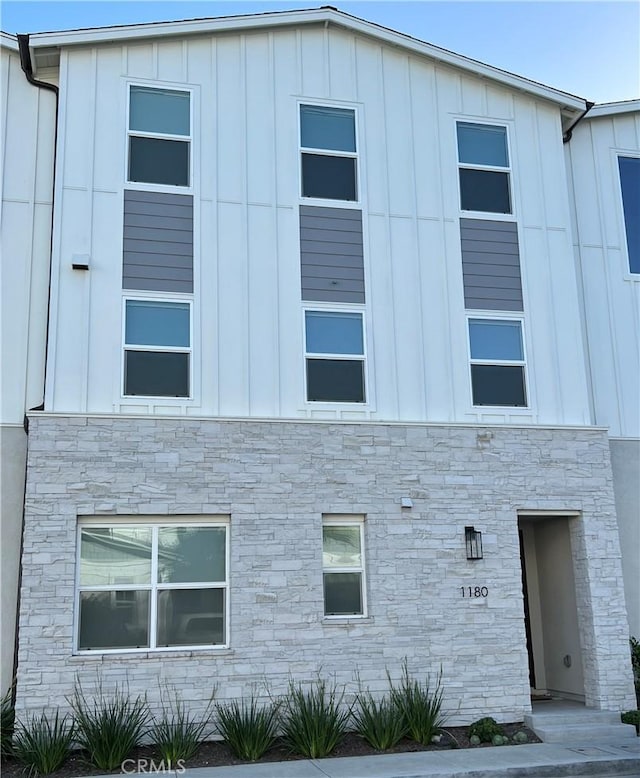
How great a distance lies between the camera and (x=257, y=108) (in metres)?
12.9

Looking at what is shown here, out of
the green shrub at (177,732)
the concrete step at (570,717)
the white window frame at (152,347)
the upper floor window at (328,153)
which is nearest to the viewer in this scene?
the green shrub at (177,732)

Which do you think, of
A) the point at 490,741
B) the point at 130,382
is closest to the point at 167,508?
the point at 130,382

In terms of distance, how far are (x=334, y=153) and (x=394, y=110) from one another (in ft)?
4.11

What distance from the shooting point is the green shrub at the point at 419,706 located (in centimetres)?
1074

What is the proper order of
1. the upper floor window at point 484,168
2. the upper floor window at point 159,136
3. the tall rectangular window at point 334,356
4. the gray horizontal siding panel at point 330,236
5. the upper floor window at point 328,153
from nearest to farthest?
the tall rectangular window at point 334,356 < the upper floor window at point 159,136 < the gray horizontal siding panel at point 330,236 < the upper floor window at point 328,153 < the upper floor window at point 484,168

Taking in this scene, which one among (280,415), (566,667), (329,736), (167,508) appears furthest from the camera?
(566,667)

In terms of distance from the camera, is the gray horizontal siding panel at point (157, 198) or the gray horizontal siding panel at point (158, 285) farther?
the gray horizontal siding panel at point (157, 198)

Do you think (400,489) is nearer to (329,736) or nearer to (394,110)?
(329,736)

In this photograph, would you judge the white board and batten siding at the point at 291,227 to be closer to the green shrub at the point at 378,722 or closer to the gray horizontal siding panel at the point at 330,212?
the gray horizontal siding panel at the point at 330,212

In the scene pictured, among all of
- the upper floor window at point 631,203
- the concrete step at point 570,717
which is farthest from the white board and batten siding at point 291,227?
the concrete step at point 570,717

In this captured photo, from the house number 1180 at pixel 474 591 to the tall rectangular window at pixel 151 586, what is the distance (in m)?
3.18

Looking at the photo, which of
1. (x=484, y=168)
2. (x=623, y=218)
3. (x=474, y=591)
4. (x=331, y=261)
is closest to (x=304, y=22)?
(x=484, y=168)

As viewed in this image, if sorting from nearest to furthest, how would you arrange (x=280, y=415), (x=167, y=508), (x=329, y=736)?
(x=329, y=736) → (x=167, y=508) → (x=280, y=415)

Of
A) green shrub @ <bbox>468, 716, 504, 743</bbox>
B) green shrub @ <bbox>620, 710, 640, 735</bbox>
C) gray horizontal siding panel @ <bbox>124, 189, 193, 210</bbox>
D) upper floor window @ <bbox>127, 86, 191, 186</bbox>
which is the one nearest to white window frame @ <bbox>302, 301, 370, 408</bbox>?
gray horizontal siding panel @ <bbox>124, 189, 193, 210</bbox>
